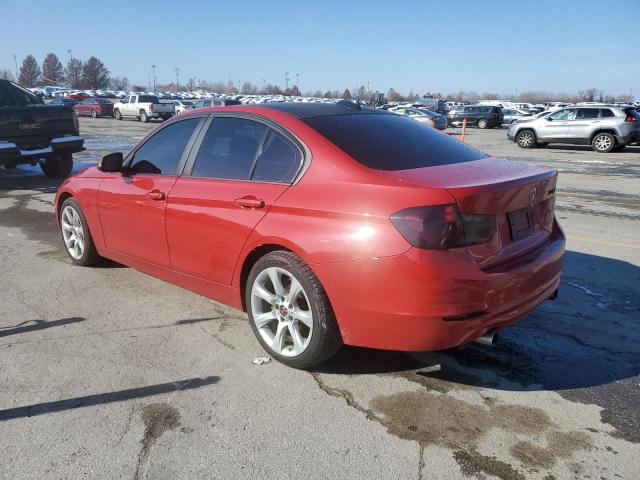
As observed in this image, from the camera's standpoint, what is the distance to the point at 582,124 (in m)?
19.7

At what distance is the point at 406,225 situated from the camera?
278cm

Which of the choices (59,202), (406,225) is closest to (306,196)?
(406,225)

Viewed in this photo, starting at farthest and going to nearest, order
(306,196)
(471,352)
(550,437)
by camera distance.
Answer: (471,352) → (306,196) → (550,437)

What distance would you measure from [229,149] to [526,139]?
19270 mm

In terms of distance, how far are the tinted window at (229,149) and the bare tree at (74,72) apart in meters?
140

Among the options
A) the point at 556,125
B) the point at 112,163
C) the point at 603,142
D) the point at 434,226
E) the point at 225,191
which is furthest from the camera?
the point at 556,125

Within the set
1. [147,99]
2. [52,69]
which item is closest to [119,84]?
[52,69]

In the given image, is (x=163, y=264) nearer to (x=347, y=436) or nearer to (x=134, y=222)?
(x=134, y=222)

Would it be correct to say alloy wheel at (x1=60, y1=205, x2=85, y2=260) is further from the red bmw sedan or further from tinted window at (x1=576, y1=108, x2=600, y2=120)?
tinted window at (x1=576, y1=108, x2=600, y2=120)

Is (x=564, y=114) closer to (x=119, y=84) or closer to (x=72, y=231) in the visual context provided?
(x=72, y=231)

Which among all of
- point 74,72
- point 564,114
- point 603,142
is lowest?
point 603,142

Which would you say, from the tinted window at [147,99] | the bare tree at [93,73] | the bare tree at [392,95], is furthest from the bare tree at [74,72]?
the tinted window at [147,99]

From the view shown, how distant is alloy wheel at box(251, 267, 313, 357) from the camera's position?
128 inches

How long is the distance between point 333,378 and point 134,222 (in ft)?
7.15
